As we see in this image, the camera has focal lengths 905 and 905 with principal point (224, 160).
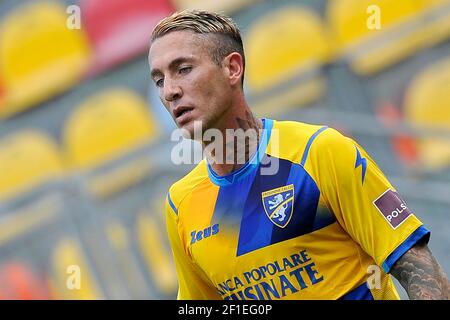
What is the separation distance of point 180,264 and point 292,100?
370 cm

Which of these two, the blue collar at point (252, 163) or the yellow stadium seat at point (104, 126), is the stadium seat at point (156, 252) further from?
the blue collar at point (252, 163)

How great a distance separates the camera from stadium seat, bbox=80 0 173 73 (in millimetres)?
7520

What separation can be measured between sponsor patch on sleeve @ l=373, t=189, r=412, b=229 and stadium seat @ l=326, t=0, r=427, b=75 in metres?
4.35

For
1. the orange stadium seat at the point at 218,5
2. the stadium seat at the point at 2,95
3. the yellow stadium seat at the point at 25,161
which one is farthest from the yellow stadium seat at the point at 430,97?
the stadium seat at the point at 2,95

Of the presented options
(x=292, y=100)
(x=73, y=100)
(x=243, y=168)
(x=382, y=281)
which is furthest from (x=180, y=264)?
(x=73, y=100)

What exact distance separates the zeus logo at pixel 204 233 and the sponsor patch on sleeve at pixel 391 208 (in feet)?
1.77

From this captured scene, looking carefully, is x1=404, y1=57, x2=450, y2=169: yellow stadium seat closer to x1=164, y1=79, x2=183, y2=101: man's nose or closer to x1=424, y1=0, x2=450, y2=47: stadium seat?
x1=424, y1=0, x2=450, y2=47: stadium seat

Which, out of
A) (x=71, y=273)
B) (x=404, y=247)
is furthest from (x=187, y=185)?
(x=71, y=273)

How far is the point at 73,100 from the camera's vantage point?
Answer: 7551 mm

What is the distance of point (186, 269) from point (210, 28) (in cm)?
78

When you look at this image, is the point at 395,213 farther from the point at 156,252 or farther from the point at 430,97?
the point at 430,97

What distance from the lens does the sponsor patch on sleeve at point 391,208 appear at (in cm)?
249

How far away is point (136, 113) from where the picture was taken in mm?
7344

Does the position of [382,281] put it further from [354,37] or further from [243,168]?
[354,37]
